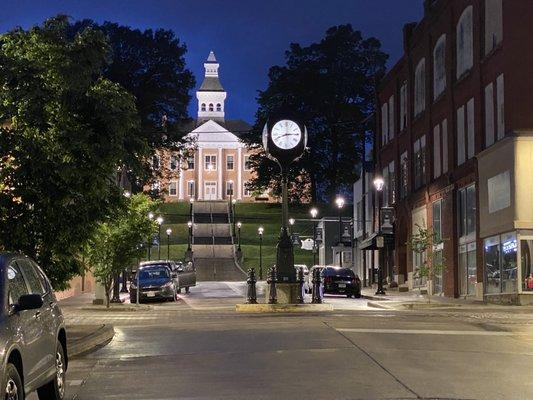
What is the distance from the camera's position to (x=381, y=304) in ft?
112

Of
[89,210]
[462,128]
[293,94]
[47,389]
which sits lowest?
[47,389]

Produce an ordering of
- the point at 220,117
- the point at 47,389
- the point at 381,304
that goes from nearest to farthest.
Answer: the point at 47,389 < the point at 381,304 < the point at 220,117

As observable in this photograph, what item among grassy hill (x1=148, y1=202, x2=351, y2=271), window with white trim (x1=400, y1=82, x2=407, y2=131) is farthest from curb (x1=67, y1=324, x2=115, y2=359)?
grassy hill (x1=148, y1=202, x2=351, y2=271)

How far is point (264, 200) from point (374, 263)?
5985 cm

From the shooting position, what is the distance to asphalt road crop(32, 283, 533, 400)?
10.7m

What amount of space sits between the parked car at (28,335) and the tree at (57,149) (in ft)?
18.8

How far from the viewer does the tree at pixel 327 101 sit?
8719 centimetres

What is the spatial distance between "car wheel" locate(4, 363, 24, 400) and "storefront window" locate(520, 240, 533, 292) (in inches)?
1091

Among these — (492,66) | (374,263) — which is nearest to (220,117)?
(374,263)

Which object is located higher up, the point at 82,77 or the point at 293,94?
the point at 293,94

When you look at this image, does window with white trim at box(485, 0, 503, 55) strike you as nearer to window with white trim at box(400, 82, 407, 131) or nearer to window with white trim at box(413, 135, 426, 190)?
window with white trim at box(413, 135, 426, 190)

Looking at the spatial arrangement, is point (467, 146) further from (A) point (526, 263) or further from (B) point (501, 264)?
(A) point (526, 263)

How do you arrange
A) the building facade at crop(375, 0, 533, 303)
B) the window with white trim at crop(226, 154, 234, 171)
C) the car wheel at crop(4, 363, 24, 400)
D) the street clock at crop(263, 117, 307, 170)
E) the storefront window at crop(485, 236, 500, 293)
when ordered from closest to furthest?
the car wheel at crop(4, 363, 24, 400), the street clock at crop(263, 117, 307, 170), the building facade at crop(375, 0, 533, 303), the storefront window at crop(485, 236, 500, 293), the window with white trim at crop(226, 154, 234, 171)

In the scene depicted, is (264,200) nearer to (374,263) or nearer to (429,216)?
(374,263)
